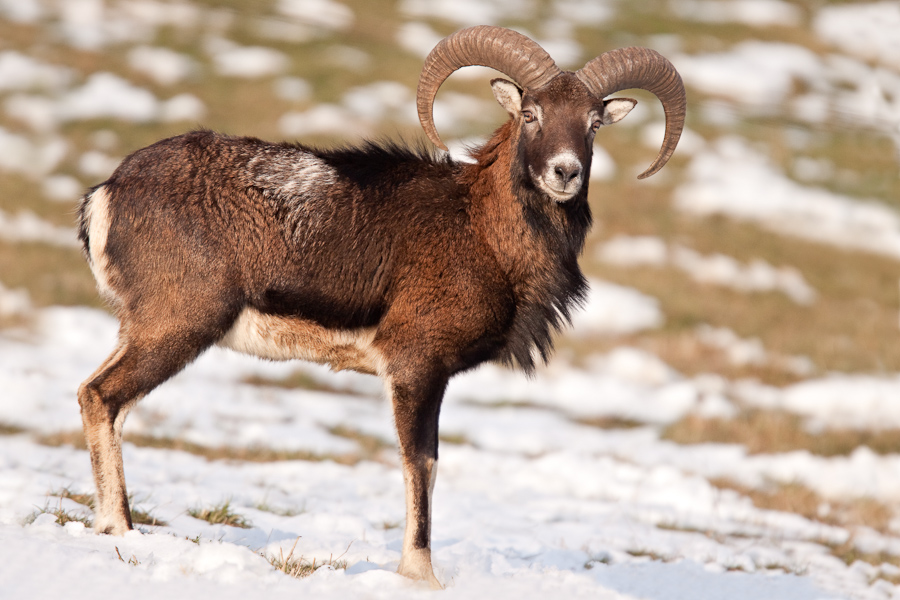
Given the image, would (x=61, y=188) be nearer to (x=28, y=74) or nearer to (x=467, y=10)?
(x=28, y=74)

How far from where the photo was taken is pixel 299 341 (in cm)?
680

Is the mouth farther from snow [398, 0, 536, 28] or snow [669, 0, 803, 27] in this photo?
snow [669, 0, 803, 27]

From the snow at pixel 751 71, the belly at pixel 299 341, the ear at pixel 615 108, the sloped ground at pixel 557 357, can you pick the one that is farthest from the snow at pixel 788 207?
the belly at pixel 299 341

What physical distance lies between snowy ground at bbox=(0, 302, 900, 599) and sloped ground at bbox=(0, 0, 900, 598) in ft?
0.15

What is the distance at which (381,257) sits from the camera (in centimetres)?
684

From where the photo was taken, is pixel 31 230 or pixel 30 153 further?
pixel 30 153

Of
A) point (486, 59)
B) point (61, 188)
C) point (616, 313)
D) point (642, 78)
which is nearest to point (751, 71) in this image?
point (616, 313)

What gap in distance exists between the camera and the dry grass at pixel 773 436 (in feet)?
45.2

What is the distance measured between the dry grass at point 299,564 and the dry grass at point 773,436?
28.3 ft

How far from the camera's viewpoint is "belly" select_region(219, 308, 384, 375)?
21.9ft

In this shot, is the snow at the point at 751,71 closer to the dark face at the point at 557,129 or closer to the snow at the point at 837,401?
the snow at the point at 837,401

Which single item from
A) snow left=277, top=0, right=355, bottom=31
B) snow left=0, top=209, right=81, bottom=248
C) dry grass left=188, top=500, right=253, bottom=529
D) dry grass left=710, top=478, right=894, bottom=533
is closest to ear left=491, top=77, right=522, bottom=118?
dry grass left=188, top=500, right=253, bottom=529

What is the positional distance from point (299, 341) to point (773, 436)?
9768 millimetres

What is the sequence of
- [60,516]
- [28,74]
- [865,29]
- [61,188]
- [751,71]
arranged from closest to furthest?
[60,516] < [61,188] < [28,74] < [751,71] < [865,29]
